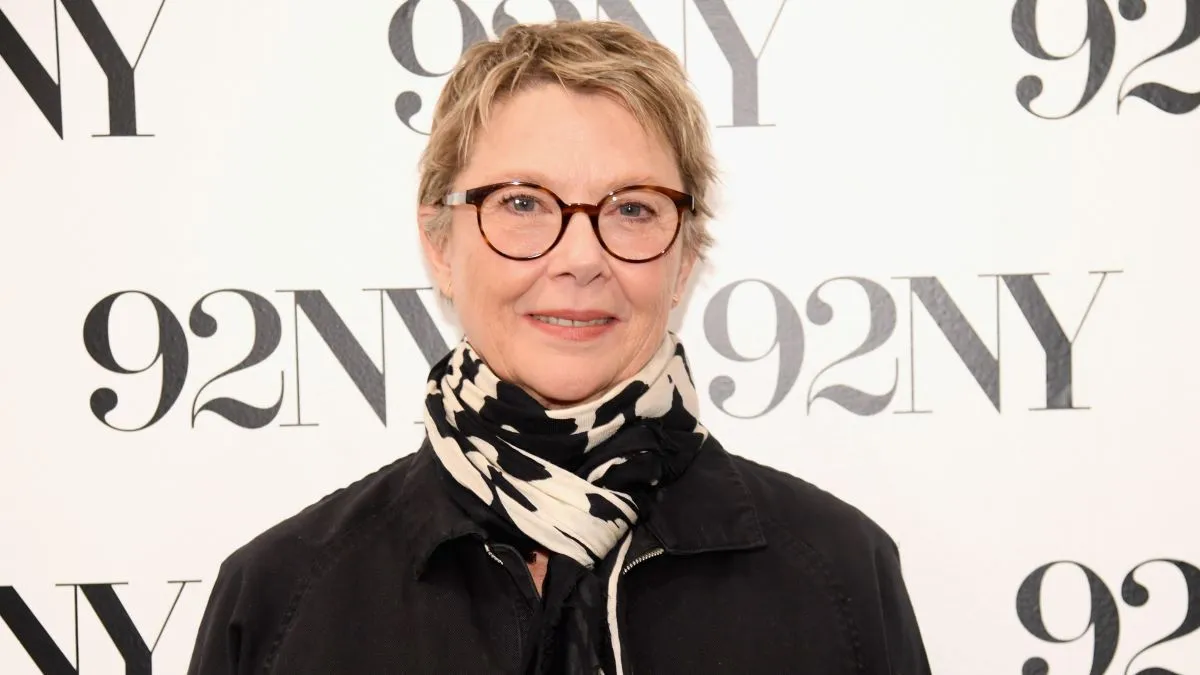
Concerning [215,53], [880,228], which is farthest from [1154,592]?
[215,53]

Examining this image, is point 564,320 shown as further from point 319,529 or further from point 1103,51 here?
point 1103,51

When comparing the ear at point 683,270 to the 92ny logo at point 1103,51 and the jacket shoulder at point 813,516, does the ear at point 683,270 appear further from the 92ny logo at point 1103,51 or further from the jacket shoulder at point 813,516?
the 92ny logo at point 1103,51

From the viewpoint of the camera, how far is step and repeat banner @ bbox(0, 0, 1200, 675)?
151 cm

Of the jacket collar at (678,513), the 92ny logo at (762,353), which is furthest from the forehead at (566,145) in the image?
the 92ny logo at (762,353)

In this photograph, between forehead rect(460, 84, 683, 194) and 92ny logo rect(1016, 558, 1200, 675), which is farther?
92ny logo rect(1016, 558, 1200, 675)

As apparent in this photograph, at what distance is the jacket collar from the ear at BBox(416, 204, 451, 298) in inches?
7.7

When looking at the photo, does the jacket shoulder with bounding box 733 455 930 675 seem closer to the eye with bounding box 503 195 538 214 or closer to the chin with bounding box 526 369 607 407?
the chin with bounding box 526 369 607 407

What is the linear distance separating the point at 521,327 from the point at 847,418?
631 millimetres

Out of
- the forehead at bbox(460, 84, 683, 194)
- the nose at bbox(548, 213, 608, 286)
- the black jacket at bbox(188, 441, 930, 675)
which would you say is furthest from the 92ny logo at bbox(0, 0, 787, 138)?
the black jacket at bbox(188, 441, 930, 675)

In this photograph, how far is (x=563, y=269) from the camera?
42.9 inches

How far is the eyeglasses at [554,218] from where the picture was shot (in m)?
1.11

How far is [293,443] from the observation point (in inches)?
60.5

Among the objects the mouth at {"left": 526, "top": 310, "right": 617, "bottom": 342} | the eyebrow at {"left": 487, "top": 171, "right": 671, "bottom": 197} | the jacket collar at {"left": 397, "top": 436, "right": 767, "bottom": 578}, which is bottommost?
the jacket collar at {"left": 397, "top": 436, "right": 767, "bottom": 578}

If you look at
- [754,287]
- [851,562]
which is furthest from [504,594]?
[754,287]
